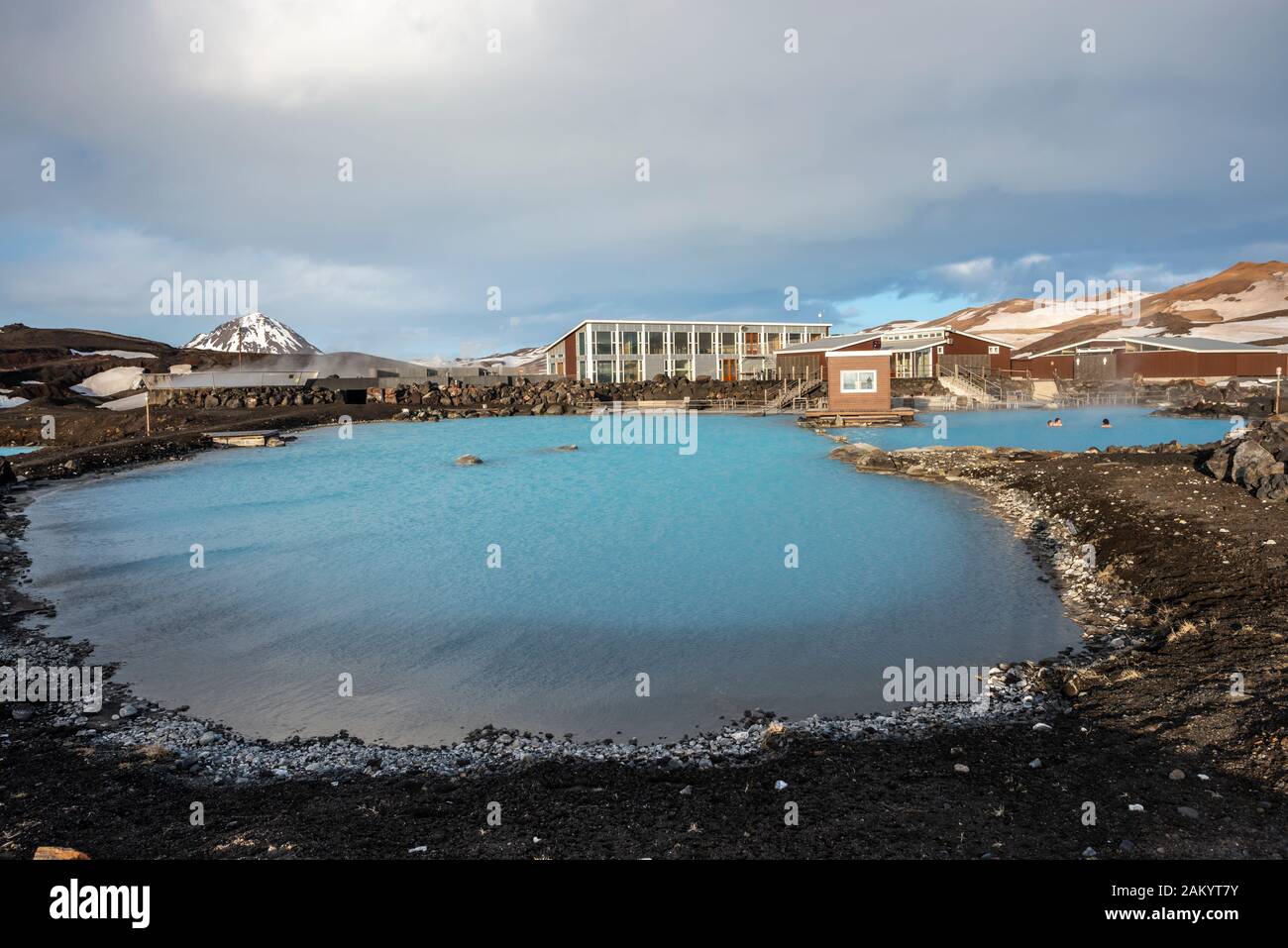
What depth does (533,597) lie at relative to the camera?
13328 millimetres

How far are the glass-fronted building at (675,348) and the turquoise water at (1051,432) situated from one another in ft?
112

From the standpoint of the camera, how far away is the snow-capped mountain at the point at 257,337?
15850cm

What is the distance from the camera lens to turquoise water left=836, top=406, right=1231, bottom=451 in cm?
3300

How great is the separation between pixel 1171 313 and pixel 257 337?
176255 mm

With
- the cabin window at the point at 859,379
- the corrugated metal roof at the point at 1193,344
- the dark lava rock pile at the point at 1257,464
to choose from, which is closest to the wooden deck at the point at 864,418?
the cabin window at the point at 859,379

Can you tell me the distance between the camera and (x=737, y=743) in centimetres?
714

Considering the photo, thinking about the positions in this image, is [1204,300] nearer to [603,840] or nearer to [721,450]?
[721,450]

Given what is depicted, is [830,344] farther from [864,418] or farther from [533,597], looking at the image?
[533,597]

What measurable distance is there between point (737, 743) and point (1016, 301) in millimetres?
211698

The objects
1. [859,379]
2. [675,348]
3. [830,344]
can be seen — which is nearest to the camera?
[859,379]

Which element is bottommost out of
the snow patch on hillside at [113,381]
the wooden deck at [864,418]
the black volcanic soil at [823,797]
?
the black volcanic soil at [823,797]

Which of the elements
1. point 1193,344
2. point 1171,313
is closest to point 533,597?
point 1193,344

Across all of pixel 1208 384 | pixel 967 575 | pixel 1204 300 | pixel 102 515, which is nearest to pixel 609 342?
pixel 1208 384

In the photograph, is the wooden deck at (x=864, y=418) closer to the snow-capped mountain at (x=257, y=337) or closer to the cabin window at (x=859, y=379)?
the cabin window at (x=859, y=379)
